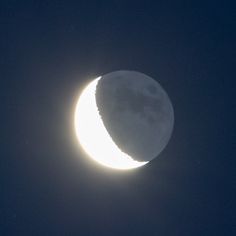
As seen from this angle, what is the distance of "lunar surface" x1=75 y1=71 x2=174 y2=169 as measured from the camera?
24.1 metres

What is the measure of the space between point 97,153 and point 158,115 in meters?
3.46

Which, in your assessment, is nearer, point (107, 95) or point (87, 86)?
point (107, 95)

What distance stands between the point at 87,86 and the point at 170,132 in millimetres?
4701

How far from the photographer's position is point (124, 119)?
2398cm

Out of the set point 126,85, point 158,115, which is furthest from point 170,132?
point 126,85

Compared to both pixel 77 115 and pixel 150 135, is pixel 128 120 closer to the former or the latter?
pixel 150 135

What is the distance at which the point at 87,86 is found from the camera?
2614 centimetres

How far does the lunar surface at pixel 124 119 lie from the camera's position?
24094 mm

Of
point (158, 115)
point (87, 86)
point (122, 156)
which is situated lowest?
point (122, 156)

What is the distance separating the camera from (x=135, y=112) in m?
24.0

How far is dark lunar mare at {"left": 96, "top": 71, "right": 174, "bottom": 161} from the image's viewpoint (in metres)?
24.0

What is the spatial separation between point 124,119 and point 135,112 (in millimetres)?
593

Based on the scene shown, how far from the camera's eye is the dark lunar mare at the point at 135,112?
24.0m

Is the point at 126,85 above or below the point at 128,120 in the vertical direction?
above
